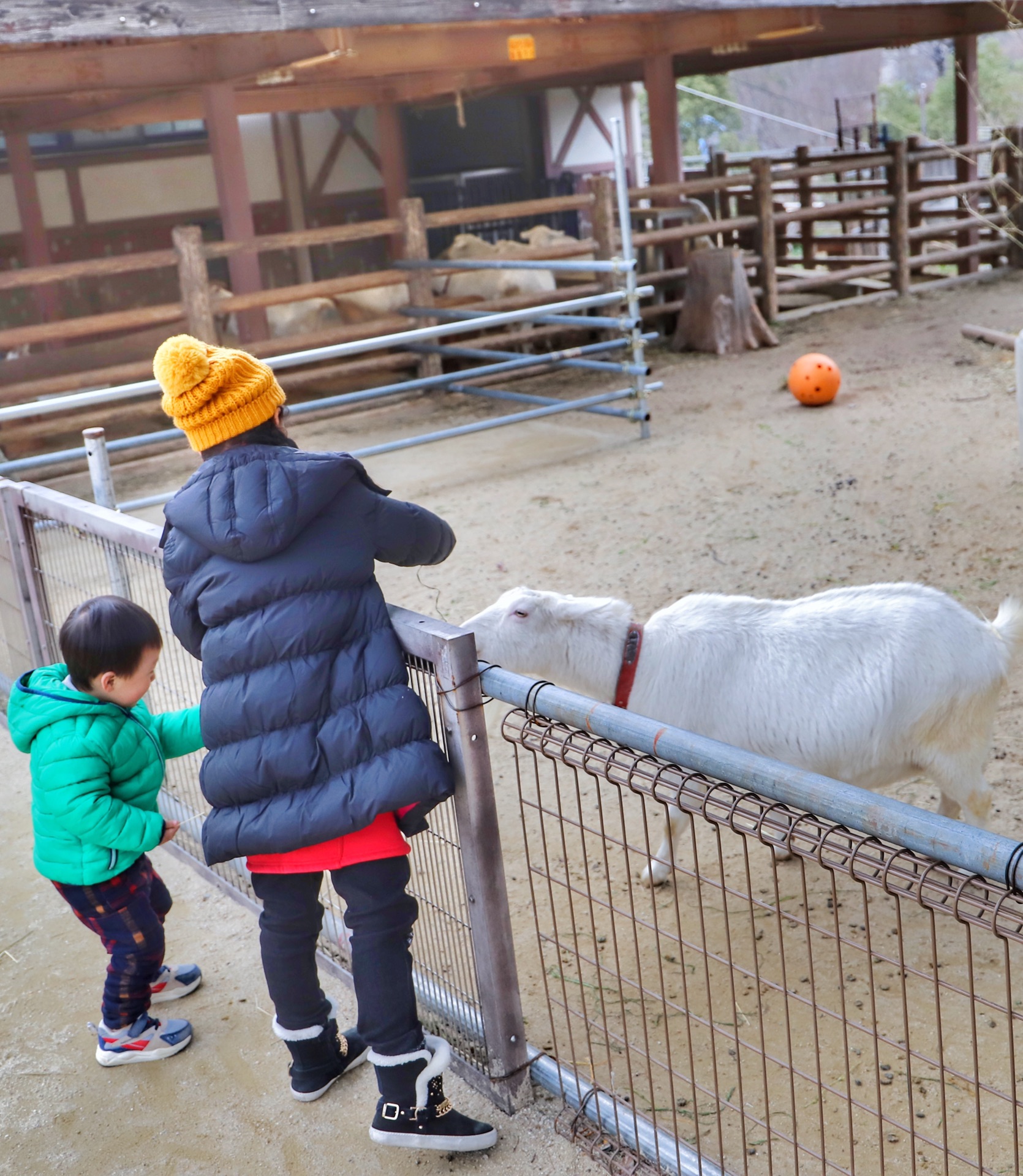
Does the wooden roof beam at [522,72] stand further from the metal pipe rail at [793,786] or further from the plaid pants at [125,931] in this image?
the metal pipe rail at [793,786]

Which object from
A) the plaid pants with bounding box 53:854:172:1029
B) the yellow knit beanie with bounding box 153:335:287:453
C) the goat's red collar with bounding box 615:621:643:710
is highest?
the yellow knit beanie with bounding box 153:335:287:453

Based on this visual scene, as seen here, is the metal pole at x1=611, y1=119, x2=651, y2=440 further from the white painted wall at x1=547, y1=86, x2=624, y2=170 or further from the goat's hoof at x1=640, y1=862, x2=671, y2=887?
the white painted wall at x1=547, y1=86, x2=624, y2=170

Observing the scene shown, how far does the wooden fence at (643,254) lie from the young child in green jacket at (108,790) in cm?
557

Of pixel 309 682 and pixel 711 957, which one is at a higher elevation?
pixel 309 682

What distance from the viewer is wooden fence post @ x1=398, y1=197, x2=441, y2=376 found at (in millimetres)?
8695

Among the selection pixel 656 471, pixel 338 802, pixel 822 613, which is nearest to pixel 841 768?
pixel 822 613

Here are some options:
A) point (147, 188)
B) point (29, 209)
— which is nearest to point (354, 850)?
point (29, 209)

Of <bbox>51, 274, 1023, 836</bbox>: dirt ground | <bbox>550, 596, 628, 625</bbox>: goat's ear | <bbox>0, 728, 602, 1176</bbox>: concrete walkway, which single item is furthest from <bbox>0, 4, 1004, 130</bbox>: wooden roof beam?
<bbox>0, 728, 602, 1176</bbox>: concrete walkway

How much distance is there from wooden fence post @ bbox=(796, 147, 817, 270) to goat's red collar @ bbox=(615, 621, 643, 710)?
11.0 m

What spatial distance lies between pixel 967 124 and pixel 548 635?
1193 centimetres

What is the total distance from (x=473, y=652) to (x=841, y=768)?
1.14 meters

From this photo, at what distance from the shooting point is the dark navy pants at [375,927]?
191 centimetres

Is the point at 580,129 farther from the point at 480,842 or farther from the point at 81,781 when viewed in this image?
the point at 480,842

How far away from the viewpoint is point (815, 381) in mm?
7371
